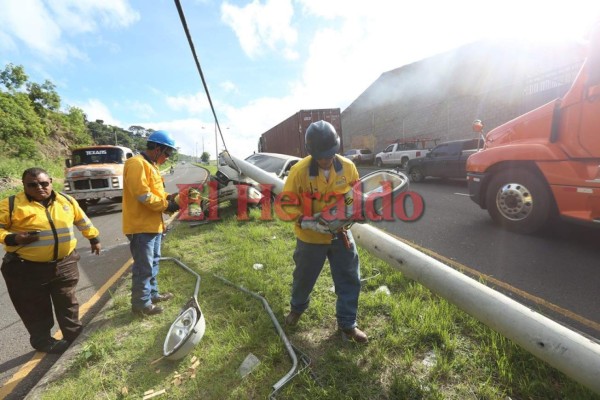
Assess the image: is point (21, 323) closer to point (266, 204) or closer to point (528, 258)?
point (266, 204)

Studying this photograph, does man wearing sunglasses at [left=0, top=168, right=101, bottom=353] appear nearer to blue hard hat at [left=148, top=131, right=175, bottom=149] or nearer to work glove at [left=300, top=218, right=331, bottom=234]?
blue hard hat at [left=148, top=131, right=175, bottom=149]

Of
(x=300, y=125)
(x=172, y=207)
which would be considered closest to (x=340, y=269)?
(x=172, y=207)

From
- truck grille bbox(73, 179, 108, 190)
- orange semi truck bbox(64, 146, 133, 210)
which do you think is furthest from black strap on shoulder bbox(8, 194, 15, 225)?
truck grille bbox(73, 179, 108, 190)

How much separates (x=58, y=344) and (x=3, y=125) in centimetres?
2966

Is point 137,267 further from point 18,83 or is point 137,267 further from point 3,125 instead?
point 18,83

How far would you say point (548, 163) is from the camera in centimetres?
378

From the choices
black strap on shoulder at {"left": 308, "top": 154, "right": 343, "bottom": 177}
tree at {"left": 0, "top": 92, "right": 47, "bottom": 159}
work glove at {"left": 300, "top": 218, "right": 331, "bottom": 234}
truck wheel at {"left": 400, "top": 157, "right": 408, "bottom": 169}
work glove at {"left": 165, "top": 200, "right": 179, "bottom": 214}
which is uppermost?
tree at {"left": 0, "top": 92, "right": 47, "bottom": 159}

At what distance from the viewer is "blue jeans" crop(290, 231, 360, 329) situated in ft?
7.43

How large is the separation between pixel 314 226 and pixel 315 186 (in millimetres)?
343

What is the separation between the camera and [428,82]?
20.7 meters

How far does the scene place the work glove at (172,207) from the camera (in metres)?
2.91

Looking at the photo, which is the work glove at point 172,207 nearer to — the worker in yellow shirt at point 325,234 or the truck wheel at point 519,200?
the worker in yellow shirt at point 325,234

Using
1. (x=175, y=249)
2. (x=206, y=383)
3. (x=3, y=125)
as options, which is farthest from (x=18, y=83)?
(x=206, y=383)

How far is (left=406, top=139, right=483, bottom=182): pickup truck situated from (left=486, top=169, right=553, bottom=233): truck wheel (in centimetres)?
483
